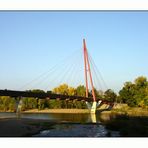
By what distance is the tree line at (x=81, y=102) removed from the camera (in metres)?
60.1

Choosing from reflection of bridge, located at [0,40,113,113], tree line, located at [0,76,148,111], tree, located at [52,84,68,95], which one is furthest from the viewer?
tree, located at [52,84,68,95]

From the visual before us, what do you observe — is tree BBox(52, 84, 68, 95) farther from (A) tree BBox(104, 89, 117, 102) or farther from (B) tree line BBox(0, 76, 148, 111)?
(A) tree BBox(104, 89, 117, 102)

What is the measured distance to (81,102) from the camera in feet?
225

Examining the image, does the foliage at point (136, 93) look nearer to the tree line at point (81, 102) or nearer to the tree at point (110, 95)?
the tree line at point (81, 102)

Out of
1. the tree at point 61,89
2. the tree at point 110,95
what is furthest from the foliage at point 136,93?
the tree at point 61,89

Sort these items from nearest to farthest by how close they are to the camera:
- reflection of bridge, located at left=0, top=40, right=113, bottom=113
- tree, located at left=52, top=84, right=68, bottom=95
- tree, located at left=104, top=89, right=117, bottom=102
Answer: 1. reflection of bridge, located at left=0, top=40, right=113, bottom=113
2. tree, located at left=52, top=84, right=68, bottom=95
3. tree, located at left=104, top=89, right=117, bottom=102

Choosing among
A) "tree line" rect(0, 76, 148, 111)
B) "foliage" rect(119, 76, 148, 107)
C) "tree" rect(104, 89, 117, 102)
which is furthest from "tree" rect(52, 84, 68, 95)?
"foliage" rect(119, 76, 148, 107)

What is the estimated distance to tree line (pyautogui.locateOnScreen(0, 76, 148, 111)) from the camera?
60062 mm

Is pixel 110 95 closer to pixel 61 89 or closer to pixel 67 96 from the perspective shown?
pixel 61 89

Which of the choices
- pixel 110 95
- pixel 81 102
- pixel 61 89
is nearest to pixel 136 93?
pixel 81 102

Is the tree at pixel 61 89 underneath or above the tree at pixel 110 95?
above
